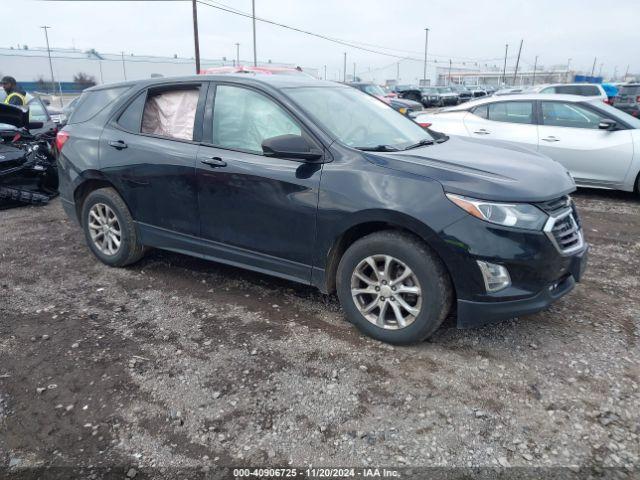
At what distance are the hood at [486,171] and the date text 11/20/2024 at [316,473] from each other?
1.59 metres

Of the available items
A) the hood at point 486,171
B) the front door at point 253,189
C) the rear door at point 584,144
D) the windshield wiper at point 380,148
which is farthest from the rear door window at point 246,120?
the rear door at point 584,144

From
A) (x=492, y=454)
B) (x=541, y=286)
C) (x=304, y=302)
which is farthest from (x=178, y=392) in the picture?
(x=541, y=286)

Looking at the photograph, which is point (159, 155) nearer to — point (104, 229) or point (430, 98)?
point (104, 229)

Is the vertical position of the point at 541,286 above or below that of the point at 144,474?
above

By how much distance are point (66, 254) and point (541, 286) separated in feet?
14.9

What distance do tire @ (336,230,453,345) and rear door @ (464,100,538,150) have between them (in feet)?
17.0

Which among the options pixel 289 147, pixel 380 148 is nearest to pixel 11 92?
pixel 289 147

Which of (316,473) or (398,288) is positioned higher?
(398,288)

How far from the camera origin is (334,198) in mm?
3305

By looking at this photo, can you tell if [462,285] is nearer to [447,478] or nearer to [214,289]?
[447,478]

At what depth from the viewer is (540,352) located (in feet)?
10.8

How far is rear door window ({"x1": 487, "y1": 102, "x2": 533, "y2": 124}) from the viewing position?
767cm

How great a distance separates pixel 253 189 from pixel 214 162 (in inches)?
16.2

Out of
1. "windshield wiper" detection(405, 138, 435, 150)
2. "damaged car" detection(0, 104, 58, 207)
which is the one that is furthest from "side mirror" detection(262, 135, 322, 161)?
"damaged car" detection(0, 104, 58, 207)
